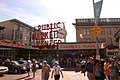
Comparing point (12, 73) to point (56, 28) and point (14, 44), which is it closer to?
point (14, 44)

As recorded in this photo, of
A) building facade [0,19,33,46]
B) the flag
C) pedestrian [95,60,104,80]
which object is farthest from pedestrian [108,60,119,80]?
building facade [0,19,33,46]

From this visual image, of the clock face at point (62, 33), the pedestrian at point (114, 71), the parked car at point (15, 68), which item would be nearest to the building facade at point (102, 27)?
the clock face at point (62, 33)

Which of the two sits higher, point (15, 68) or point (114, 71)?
point (114, 71)

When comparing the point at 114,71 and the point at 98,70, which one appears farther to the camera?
the point at 98,70

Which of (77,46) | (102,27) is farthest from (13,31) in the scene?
(102,27)

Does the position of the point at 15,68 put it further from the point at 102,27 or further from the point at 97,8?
the point at 102,27

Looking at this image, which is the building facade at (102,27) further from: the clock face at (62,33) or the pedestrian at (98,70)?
the pedestrian at (98,70)

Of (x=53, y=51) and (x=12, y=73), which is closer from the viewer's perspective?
(x=12, y=73)

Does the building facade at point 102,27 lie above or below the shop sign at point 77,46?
above

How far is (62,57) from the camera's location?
43.9m

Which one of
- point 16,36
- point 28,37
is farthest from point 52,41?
point 28,37

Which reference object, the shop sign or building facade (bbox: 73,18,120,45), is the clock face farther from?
building facade (bbox: 73,18,120,45)

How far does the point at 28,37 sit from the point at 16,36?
9700 millimetres

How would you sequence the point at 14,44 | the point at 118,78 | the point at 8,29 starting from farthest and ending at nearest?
the point at 8,29 < the point at 14,44 < the point at 118,78
